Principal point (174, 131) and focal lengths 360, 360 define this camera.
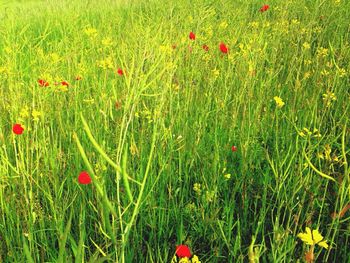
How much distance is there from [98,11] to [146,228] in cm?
446

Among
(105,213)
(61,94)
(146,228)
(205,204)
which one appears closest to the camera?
(105,213)

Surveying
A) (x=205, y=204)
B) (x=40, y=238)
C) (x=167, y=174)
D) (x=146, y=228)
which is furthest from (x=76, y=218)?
(x=205, y=204)

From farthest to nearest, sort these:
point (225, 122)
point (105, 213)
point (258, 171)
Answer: point (225, 122), point (258, 171), point (105, 213)

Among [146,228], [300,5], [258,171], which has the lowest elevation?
[146,228]

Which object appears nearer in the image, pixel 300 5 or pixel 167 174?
pixel 167 174

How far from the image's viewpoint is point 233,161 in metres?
1.72

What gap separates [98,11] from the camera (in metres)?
5.25

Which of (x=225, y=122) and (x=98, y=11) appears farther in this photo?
(x=98, y=11)

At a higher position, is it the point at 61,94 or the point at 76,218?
the point at 61,94

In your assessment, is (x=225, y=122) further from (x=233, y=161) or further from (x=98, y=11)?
(x=98, y=11)

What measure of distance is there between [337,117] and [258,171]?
69cm

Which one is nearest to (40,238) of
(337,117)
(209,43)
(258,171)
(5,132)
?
(5,132)

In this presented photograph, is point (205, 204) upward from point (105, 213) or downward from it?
downward

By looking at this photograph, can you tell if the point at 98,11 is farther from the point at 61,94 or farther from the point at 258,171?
the point at 258,171
